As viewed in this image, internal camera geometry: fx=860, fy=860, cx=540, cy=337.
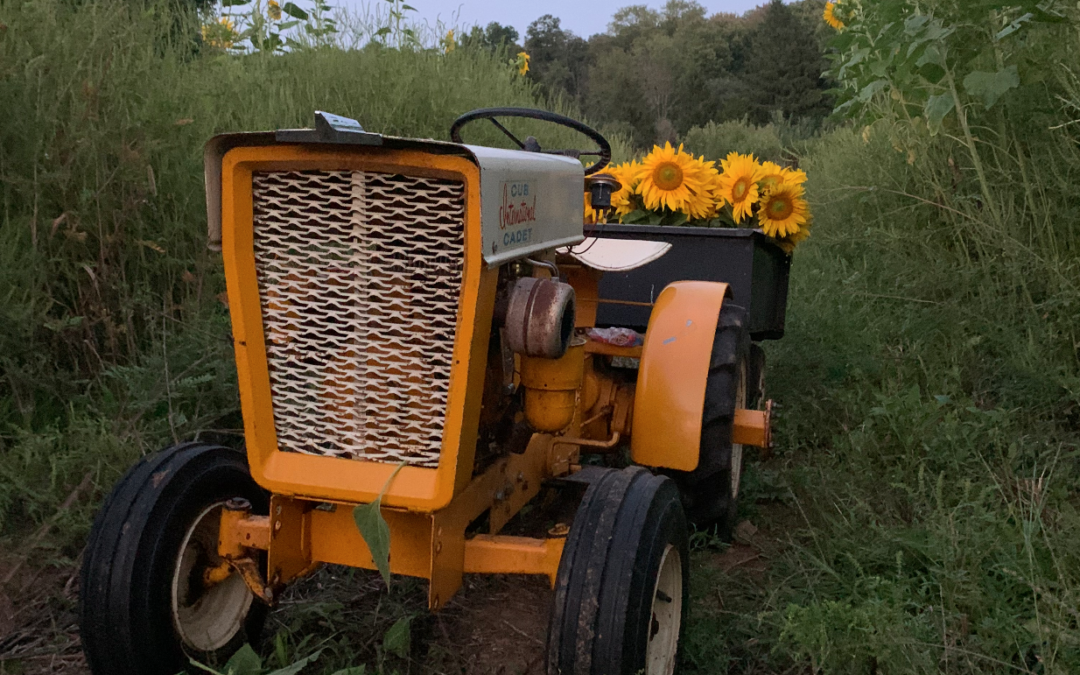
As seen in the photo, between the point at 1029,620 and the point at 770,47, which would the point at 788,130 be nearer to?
the point at 770,47

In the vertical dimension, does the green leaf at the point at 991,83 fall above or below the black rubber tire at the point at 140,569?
above

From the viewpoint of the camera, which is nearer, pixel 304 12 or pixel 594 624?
pixel 594 624

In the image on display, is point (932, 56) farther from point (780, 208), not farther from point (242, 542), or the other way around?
point (242, 542)

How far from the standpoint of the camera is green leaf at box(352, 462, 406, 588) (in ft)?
5.72

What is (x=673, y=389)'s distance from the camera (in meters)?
2.58

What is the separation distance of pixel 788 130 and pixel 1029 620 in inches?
614

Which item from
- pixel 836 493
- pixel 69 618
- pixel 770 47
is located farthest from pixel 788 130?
pixel 69 618

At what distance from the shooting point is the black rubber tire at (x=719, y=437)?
2.74 m

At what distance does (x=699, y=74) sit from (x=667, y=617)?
3059cm

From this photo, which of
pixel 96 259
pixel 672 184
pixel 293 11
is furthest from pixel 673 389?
pixel 293 11

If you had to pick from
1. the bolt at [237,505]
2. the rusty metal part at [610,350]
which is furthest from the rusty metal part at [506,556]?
the rusty metal part at [610,350]

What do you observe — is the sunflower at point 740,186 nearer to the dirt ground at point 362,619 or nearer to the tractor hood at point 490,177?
the dirt ground at point 362,619

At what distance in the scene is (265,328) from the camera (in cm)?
194

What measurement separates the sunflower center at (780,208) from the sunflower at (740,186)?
0.08 meters
